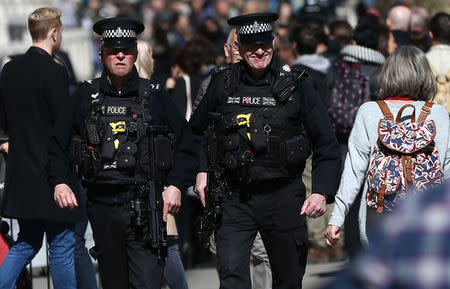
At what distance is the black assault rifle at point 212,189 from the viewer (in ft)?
18.4

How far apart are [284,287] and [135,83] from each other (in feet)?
4.55

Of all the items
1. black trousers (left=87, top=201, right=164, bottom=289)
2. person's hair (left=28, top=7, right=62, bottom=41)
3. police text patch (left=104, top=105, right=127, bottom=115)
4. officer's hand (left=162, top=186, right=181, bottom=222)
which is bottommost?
black trousers (left=87, top=201, right=164, bottom=289)

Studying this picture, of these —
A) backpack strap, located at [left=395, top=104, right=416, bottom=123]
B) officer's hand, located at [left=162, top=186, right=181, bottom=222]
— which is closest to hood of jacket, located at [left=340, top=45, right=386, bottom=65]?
backpack strap, located at [left=395, top=104, right=416, bottom=123]

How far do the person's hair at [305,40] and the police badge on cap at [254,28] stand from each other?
3.38 meters

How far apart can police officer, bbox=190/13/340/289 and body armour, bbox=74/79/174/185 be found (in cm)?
40

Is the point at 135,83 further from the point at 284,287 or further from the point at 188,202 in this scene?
the point at 188,202

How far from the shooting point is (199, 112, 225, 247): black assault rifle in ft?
18.4

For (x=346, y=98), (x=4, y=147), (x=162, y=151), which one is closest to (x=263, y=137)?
(x=162, y=151)

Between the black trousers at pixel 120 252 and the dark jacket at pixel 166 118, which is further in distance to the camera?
the dark jacket at pixel 166 118

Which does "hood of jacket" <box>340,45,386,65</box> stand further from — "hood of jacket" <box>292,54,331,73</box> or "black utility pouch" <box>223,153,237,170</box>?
"black utility pouch" <box>223,153,237,170</box>

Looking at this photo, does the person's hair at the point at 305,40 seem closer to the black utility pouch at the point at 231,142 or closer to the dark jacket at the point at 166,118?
the dark jacket at the point at 166,118

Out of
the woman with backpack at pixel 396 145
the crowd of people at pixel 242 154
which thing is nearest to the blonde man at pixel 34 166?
the crowd of people at pixel 242 154

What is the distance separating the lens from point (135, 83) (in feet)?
18.3

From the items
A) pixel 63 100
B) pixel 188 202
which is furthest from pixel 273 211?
pixel 188 202
